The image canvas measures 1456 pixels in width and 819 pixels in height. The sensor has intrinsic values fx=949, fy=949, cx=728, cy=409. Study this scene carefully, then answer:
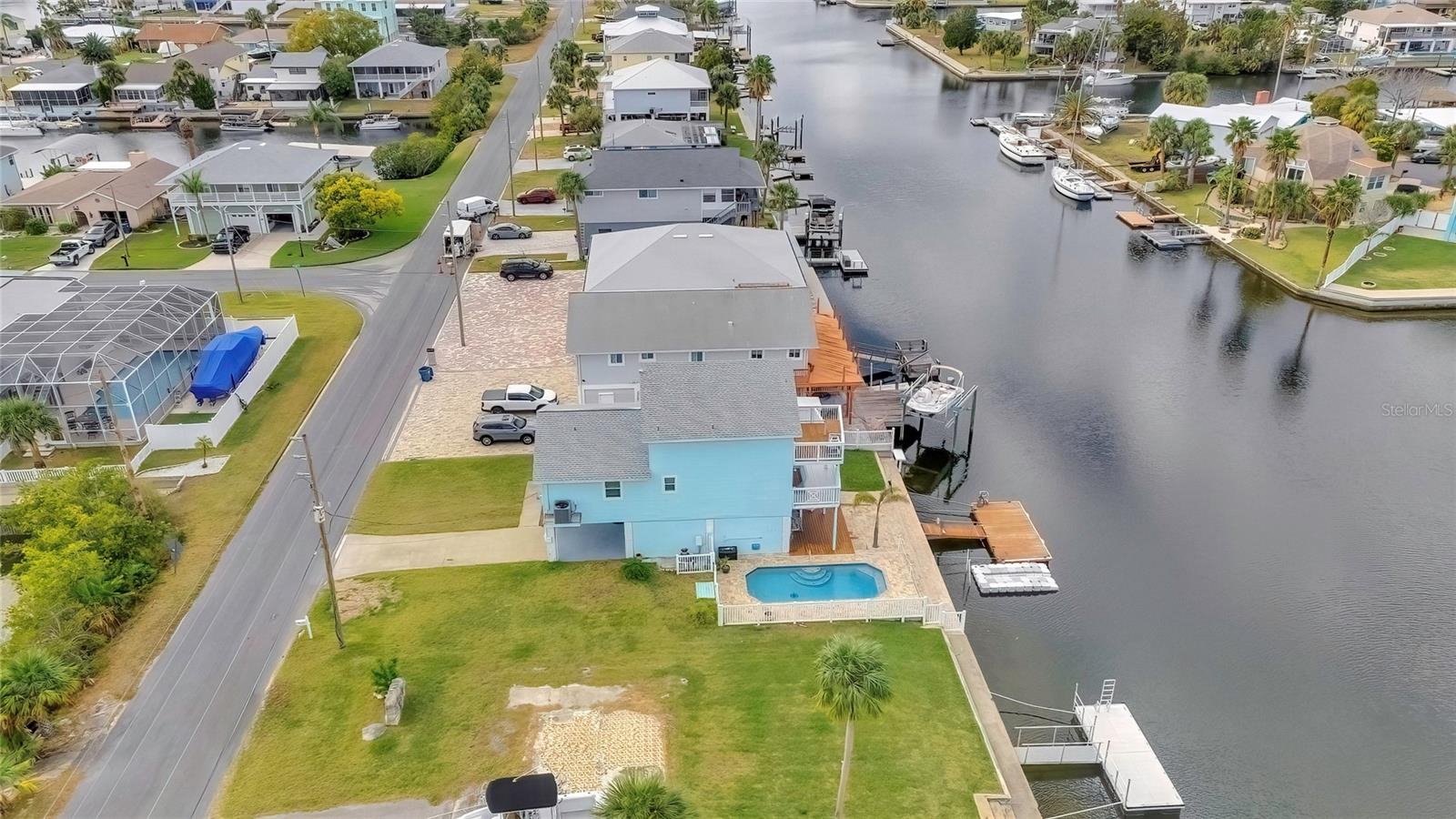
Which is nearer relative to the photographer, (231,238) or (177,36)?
(231,238)

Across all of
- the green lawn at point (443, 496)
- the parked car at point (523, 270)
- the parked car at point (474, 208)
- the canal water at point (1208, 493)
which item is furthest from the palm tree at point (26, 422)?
the canal water at point (1208, 493)

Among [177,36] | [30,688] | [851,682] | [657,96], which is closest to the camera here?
[851,682]

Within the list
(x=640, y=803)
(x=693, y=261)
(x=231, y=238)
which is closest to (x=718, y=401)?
(x=640, y=803)

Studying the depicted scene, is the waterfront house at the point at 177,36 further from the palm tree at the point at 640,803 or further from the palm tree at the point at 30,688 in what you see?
the palm tree at the point at 640,803

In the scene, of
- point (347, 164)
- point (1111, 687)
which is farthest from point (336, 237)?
point (1111, 687)

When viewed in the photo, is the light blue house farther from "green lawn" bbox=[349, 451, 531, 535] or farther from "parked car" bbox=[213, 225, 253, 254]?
"parked car" bbox=[213, 225, 253, 254]

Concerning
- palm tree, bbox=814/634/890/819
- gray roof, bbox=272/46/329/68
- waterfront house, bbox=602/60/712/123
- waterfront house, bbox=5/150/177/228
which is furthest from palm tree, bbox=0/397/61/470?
gray roof, bbox=272/46/329/68

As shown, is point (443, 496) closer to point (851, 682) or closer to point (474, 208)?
point (851, 682)
